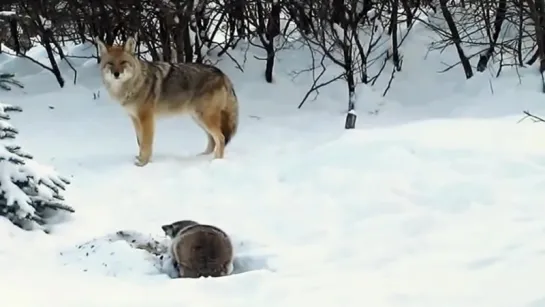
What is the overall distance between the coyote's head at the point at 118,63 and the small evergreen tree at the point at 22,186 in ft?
7.33

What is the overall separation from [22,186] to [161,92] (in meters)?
2.81

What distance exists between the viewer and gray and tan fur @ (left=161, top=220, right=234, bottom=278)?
532 centimetres

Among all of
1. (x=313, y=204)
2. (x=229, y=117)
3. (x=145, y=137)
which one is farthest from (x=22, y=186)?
(x=229, y=117)

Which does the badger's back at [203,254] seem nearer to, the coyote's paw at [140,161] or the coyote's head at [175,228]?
the coyote's head at [175,228]

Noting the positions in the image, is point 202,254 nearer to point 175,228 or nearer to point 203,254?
point 203,254

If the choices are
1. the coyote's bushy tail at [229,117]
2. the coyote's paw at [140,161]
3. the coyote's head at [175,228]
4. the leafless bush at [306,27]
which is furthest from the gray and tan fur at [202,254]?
the leafless bush at [306,27]

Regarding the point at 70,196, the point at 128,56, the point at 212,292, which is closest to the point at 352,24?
the point at 128,56

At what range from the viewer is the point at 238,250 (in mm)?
5930

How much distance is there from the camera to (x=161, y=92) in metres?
8.82

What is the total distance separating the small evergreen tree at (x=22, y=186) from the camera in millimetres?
6066

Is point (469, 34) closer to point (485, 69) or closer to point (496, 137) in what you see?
point (485, 69)

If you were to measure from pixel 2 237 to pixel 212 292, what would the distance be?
197 centimetres

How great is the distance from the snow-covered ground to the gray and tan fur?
0.66 ft

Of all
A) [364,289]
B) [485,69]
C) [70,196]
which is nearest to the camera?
[364,289]
